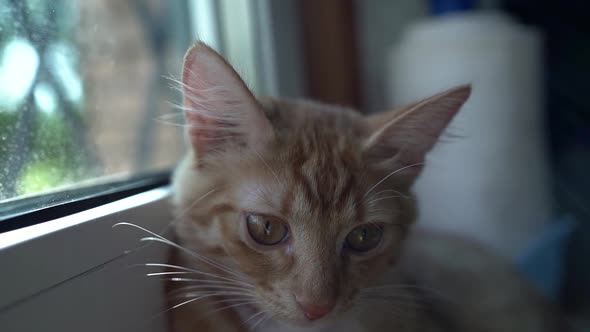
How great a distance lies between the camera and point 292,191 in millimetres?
726

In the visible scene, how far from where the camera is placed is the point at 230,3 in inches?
57.6

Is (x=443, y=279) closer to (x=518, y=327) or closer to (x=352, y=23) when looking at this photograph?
(x=518, y=327)

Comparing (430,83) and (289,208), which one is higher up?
(430,83)

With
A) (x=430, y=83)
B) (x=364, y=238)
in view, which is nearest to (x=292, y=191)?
(x=364, y=238)

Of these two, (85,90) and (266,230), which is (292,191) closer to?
(266,230)

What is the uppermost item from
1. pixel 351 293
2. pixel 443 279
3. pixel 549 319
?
pixel 351 293

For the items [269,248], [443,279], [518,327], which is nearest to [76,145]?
[269,248]

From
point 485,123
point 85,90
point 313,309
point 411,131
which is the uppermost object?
point 85,90

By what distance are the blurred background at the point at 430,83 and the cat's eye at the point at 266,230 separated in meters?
0.40

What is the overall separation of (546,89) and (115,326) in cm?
176

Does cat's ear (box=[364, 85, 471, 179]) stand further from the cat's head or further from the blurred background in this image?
the blurred background

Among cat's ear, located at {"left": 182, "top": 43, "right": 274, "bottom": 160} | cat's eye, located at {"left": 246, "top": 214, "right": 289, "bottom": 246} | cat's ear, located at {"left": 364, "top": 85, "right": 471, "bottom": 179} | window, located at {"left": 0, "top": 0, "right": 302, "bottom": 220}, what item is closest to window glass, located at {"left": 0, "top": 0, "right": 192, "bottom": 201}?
window, located at {"left": 0, "top": 0, "right": 302, "bottom": 220}

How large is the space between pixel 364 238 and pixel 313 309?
17cm

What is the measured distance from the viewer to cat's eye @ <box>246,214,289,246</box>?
73 centimetres
